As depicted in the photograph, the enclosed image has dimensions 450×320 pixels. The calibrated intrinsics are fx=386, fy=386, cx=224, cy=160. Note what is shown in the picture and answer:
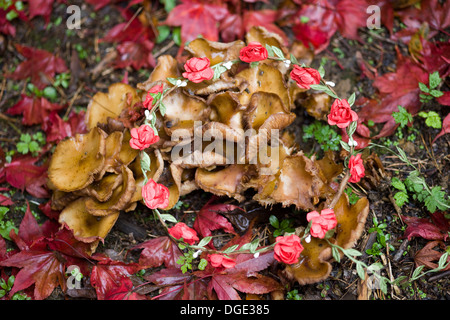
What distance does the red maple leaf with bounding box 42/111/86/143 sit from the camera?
11.1 feet

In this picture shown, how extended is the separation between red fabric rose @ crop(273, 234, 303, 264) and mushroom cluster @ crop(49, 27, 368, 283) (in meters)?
0.27

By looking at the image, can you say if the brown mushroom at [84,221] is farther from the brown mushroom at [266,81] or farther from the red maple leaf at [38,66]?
the red maple leaf at [38,66]

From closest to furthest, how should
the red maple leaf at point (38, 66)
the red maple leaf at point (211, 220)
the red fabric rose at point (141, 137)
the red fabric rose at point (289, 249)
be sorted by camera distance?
the red fabric rose at point (289, 249) → the red fabric rose at point (141, 137) → the red maple leaf at point (211, 220) → the red maple leaf at point (38, 66)

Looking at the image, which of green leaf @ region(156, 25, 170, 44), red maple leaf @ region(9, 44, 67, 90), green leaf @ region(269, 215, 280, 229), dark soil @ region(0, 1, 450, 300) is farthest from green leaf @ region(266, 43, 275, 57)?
red maple leaf @ region(9, 44, 67, 90)

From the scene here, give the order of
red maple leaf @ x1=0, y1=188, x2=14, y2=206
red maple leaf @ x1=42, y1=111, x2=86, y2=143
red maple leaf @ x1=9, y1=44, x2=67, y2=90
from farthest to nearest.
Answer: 1. red maple leaf @ x1=9, y1=44, x2=67, y2=90
2. red maple leaf @ x1=42, y1=111, x2=86, y2=143
3. red maple leaf @ x1=0, y1=188, x2=14, y2=206

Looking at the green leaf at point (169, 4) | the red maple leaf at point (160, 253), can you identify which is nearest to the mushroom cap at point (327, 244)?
the red maple leaf at point (160, 253)

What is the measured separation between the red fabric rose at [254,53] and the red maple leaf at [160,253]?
1.46 meters

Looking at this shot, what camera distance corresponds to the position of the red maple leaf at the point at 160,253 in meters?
2.85

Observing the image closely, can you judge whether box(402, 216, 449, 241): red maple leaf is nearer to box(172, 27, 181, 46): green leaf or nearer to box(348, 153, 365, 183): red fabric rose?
box(348, 153, 365, 183): red fabric rose

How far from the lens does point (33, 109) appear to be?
12.1 feet
